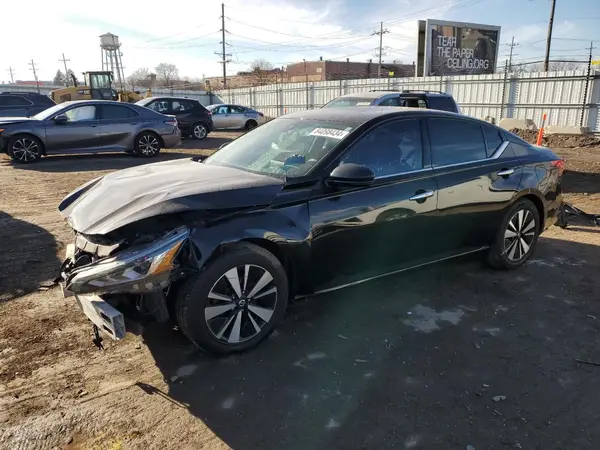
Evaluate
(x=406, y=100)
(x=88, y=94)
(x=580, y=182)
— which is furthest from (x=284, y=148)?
(x=88, y=94)

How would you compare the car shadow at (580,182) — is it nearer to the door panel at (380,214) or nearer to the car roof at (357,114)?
the car roof at (357,114)

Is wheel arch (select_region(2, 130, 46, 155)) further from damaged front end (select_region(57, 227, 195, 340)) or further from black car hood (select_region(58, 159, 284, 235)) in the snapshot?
damaged front end (select_region(57, 227, 195, 340))

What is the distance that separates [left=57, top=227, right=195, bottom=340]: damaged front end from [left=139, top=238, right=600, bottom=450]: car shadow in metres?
0.51

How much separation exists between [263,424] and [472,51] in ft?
97.5

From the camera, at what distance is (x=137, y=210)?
3.11 metres

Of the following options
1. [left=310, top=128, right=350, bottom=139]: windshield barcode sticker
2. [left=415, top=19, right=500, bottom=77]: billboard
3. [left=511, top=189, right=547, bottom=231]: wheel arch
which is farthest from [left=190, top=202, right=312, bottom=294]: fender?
[left=415, top=19, right=500, bottom=77]: billboard

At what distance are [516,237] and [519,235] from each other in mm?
59

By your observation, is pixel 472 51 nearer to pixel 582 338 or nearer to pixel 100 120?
pixel 100 120

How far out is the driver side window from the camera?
3.86m

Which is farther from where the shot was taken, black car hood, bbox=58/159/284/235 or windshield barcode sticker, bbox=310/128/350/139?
windshield barcode sticker, bbox=310/128/350/139

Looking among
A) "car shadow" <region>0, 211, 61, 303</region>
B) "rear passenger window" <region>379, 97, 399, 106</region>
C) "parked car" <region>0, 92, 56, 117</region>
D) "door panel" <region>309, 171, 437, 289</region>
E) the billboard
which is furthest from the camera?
the billboard

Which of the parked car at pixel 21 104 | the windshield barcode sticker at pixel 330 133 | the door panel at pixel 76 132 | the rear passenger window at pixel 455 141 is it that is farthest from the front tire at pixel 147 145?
the rear passenger window at pixel 455 141

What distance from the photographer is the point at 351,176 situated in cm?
345

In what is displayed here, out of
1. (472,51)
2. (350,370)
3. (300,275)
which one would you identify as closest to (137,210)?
(300,275)
